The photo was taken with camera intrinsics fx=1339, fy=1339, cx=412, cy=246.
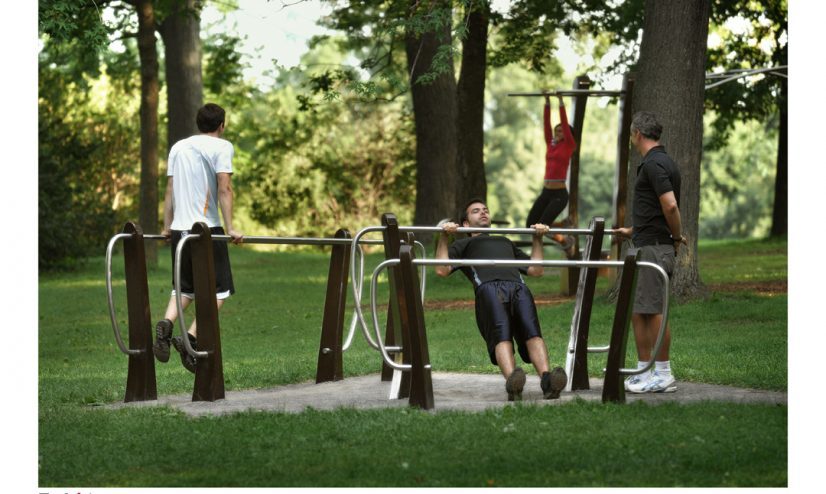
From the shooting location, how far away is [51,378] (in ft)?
37.0

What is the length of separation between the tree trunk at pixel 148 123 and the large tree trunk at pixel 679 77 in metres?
12.0

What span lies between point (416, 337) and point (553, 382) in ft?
2.96

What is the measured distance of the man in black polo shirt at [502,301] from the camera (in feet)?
27.6

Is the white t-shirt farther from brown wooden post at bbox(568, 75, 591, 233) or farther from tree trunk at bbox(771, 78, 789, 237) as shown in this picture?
tree trunk at bbox(771, 78, 789, 237)

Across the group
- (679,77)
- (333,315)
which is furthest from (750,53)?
(333,315)

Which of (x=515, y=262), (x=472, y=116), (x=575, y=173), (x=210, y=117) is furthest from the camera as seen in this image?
(x=472, y=116)

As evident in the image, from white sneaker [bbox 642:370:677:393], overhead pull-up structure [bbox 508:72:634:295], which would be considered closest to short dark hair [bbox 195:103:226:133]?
white sneaker [bbox 642:370:677:393]

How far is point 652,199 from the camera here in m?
8.65

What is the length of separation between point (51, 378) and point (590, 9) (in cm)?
1558

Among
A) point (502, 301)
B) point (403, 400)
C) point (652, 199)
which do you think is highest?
point (652, 199)

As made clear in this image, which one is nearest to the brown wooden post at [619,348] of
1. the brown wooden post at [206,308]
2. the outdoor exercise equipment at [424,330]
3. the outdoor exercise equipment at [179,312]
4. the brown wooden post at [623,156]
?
the outdoor exercise equipment at [424,330]

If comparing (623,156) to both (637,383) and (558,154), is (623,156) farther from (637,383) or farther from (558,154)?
(637,383)

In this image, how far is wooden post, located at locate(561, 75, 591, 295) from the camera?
17.0 metres

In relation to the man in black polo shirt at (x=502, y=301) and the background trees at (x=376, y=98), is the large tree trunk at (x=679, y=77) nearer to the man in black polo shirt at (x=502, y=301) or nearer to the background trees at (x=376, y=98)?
the background trees at (x=376, y=98)
